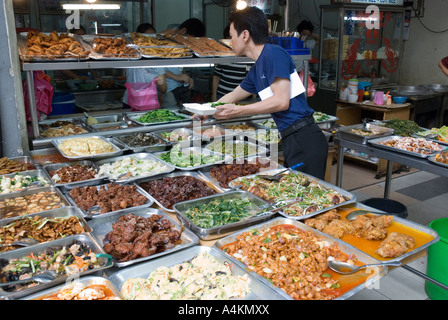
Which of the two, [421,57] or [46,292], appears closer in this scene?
[46,292]

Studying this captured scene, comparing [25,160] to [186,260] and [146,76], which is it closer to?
[186,260]

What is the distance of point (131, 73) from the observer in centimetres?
536

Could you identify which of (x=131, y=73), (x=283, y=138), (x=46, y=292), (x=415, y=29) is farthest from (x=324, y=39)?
(x=46, y=292)

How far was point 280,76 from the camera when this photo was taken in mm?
3033

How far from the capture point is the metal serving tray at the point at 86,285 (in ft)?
5.57

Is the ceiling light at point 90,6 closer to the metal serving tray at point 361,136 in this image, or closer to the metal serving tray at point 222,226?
the metal serving tray at point 361,136

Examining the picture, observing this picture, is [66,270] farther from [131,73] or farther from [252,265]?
[131,73]

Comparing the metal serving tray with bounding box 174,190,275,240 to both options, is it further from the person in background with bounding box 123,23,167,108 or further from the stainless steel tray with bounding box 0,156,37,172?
the person in background with bounding box 123,23,167,108

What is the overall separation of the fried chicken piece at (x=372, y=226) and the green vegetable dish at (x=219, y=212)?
66cm

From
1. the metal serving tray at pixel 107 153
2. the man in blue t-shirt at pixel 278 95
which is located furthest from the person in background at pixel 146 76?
the man in blue t-shirt at pixel 278 95

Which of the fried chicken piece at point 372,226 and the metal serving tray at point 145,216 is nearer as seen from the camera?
the metal serving tray at point 145,216

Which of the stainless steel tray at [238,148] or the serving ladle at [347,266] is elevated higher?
the stainless steel tray at [238,148]
